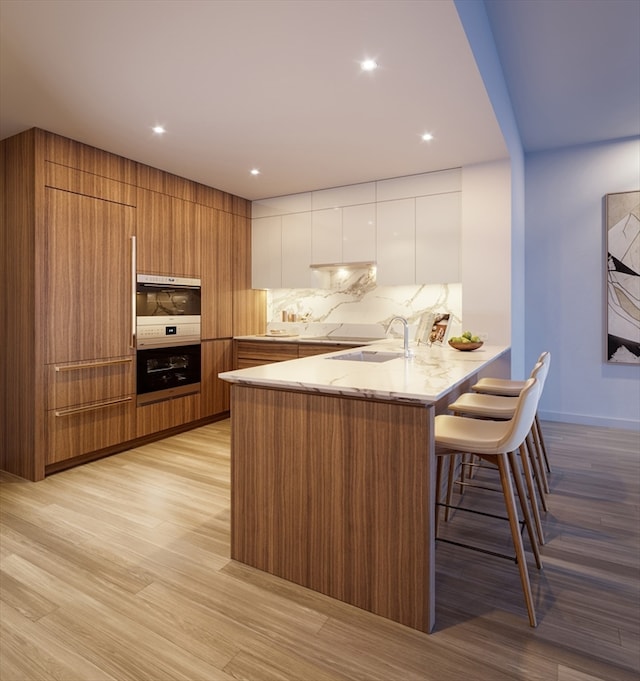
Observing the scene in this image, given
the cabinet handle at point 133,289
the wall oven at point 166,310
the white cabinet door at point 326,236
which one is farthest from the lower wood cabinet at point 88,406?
the white cabinet door at point 326,236

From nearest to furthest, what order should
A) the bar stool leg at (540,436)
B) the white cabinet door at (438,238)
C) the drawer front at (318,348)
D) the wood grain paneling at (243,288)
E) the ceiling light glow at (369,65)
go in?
the ceiling light glow at (369,65) < the bar stool leg at (540,436) < the white cabinet door at (438,238) < the drawer front at (318,348) < the wood grain paneling at (243,288)

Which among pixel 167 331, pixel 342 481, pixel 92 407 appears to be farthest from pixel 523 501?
pixel 167 331

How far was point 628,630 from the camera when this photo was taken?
162 centimetres

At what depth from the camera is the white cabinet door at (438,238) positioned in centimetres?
405

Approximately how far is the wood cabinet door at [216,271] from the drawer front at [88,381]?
3.36 feet

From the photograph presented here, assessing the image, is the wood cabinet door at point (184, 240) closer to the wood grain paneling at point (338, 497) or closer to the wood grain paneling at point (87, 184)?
the wood grain paneling at point (87, 184)

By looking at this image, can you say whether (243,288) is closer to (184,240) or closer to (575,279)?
(184,240)

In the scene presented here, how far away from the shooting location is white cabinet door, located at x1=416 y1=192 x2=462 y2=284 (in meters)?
4.05

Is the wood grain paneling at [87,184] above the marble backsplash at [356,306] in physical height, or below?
above

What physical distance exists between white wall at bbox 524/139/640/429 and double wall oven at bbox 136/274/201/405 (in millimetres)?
3533

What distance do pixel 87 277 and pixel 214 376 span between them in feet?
5.60

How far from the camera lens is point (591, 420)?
14.7ft

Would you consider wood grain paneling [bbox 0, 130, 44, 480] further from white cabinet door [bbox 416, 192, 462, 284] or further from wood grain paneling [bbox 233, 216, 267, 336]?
white cabinet door [bbox 416, 192, 462, 284]

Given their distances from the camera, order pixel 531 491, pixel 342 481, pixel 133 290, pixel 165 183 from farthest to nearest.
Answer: pixel 165 183 → pixel 133 290 → pixel 531 491 → pixel 342 481
